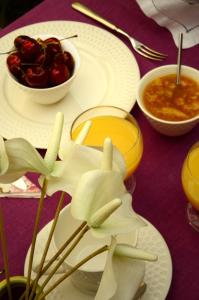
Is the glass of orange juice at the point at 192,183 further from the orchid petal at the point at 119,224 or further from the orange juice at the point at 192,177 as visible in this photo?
the orchid petal at the point at 119,224

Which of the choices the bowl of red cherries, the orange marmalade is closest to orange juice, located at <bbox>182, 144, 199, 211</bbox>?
the orange marmalade

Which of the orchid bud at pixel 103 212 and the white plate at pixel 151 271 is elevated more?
the orchid bud at pixel 103 212

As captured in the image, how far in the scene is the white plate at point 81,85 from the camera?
0.98m

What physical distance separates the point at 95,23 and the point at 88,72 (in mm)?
172

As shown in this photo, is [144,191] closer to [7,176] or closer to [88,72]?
[88,72]

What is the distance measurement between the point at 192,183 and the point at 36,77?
1.26ft

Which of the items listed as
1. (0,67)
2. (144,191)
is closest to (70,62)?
Answer: (0,67)

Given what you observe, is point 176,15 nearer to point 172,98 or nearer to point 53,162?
point 172,98

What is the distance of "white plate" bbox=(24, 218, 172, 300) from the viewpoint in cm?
72

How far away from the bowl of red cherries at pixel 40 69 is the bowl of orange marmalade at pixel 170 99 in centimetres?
16

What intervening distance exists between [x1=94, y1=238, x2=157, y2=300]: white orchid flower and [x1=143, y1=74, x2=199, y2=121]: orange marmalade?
0.51 m

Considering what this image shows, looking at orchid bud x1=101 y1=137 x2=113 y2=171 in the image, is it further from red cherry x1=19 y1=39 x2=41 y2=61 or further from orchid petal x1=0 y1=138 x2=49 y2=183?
red cherry x1=19 y1=39 x2=41 y2=61

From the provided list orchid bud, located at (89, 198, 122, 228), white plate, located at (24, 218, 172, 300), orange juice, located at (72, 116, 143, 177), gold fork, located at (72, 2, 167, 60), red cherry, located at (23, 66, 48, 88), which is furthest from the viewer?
gold fork, located at (72, 2, 167, 60)

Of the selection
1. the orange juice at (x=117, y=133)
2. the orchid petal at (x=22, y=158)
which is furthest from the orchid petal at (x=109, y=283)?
the orange juice at (x=117, y=133)
